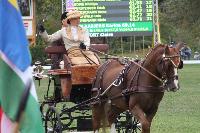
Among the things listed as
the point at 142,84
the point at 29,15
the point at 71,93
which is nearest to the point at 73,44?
the point at 71,93

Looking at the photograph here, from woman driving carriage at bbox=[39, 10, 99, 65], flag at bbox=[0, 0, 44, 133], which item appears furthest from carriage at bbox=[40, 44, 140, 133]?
flag at bbox=[0, 0, 44, 133]

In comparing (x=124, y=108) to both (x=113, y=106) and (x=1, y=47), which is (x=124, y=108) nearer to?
(x=113, y=106)

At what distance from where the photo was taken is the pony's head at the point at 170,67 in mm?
9516

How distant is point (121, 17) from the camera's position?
3094cm

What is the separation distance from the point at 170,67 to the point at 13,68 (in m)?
5.14

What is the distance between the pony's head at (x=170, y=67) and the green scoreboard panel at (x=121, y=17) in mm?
20649

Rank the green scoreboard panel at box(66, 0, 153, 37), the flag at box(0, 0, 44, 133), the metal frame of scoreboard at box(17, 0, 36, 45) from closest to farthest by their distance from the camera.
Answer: the flag at box(0, 0, 44, 133), the green scoreboard panel at box(66, 0, 153, 37), the metal frame of scoreboard at box(17, 0, 36, 45)

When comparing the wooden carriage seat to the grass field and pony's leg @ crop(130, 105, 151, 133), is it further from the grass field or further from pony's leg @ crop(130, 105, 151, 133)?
the grass field

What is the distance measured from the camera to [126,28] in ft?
101

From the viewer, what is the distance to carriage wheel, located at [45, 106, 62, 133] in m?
11.0

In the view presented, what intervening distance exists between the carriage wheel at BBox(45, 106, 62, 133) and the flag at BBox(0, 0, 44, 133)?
6.14 meters

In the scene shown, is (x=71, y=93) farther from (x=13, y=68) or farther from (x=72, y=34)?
(x=13, y=68)

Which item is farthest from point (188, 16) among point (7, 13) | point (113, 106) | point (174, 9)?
point (7, 13)

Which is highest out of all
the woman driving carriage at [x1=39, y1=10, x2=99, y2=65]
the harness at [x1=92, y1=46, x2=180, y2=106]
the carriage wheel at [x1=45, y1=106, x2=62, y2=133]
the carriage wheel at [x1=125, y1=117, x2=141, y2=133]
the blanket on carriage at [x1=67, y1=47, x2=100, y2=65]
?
the woman driving carriage at [x1=39, y1=10, x2=99, y2=65]
